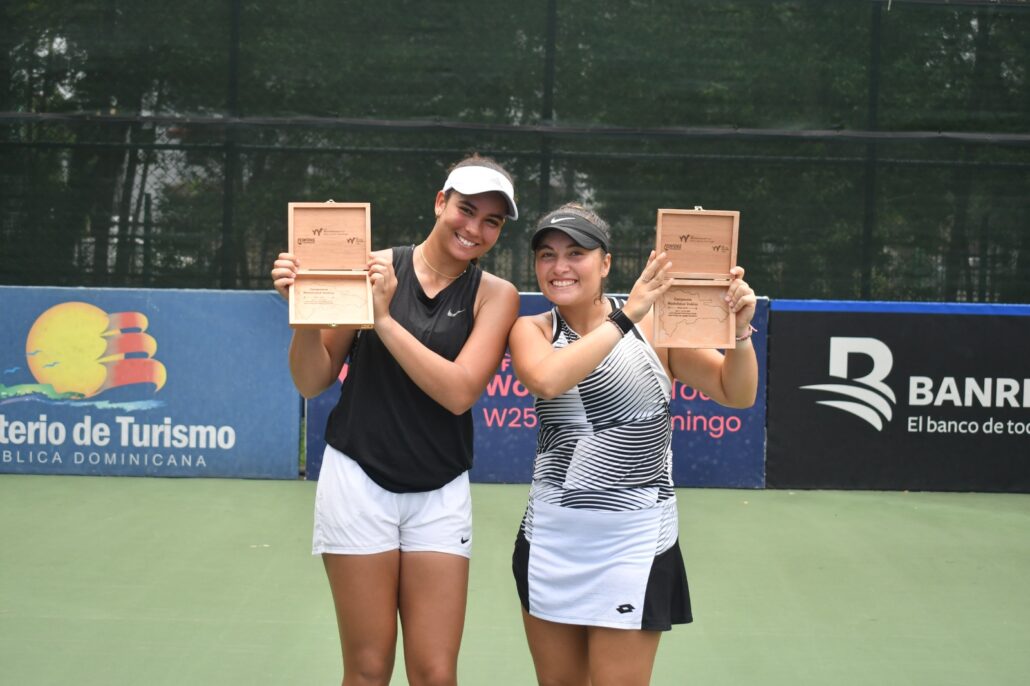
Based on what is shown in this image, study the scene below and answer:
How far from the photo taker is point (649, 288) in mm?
Result: 2686

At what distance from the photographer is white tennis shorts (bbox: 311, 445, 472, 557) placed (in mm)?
2852

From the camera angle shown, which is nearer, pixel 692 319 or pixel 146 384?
pixel 692 319

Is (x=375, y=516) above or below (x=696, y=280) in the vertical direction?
below

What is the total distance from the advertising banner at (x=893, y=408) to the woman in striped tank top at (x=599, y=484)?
205 inches

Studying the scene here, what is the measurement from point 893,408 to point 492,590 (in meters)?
3.84

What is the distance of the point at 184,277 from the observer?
337 inches

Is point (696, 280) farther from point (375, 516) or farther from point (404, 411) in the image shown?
point (375, 516)

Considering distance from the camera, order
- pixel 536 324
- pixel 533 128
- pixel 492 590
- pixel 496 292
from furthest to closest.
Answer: pixel 533 128, pixel 492 590, pixel 496 292, pixel 536 324

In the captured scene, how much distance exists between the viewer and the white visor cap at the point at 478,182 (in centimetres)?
283

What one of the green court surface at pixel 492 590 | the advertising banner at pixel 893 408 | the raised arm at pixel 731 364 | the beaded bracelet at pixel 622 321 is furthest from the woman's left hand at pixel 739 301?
the advertising banner at pixel 893 408

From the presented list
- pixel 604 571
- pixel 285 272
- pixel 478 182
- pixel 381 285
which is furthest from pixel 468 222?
pixel 604 571

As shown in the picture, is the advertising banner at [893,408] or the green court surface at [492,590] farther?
the advertising banner at [893,408]

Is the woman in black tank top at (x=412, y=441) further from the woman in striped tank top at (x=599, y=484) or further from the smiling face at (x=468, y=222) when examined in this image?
the woman in striped tank top at (x=599, y=484)

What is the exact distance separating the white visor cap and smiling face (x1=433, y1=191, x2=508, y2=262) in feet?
0.10
